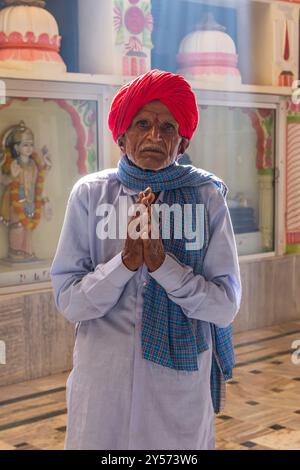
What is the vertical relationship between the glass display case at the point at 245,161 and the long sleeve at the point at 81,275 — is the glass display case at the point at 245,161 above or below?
above

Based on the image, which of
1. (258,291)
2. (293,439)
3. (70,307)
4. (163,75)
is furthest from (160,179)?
(258,291)

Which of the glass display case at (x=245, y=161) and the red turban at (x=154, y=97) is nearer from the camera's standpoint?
the red turban at (x=154, y=97)

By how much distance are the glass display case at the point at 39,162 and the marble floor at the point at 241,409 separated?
0.58 metres

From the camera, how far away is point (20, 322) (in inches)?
155

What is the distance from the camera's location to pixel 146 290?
5.76 feet

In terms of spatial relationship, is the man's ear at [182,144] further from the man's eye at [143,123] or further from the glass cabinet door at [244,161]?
the glass cabinet door at [244,161]

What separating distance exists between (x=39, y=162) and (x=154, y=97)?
8.13ft

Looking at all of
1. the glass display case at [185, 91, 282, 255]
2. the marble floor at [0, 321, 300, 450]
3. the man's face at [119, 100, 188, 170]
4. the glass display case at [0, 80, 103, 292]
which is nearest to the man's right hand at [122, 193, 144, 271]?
the man's face at [119, 100, 188, 170]

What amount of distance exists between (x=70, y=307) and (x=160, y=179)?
0.34m

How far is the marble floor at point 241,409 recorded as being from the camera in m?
3.14

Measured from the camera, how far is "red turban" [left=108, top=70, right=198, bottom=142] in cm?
175

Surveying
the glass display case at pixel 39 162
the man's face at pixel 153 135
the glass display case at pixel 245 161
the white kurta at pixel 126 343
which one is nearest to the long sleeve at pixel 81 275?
the white kurta at pixel 126 343

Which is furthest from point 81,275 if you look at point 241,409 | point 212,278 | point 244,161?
point 244,161

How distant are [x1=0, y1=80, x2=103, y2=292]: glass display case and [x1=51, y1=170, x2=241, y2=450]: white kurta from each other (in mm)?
2222
